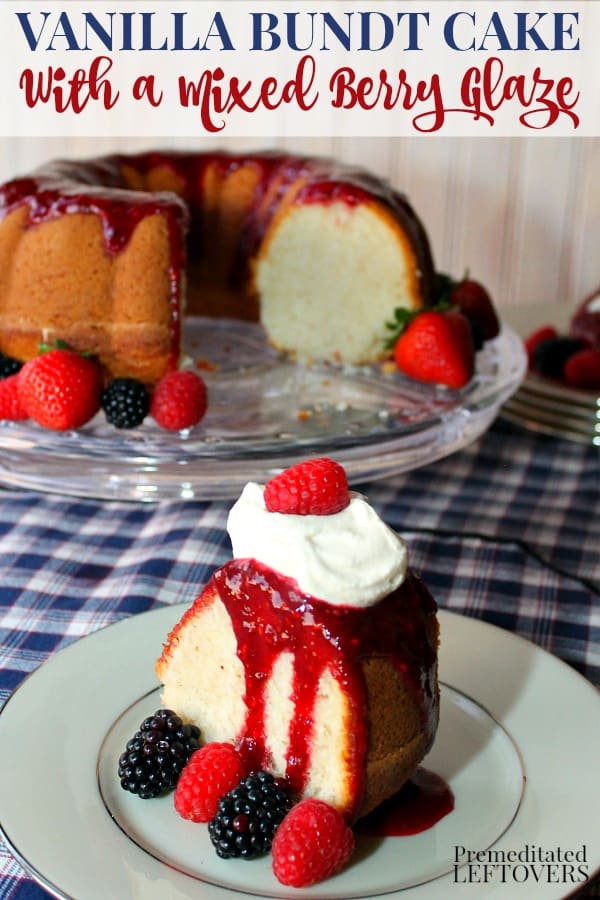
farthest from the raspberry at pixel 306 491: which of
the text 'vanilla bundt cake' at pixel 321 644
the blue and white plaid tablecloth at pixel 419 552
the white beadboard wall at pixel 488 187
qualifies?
the white beadboard wall at pixel 488 187

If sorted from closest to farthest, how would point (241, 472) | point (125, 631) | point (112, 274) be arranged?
point (125, 631) → point (241, 472) → point (112, 274)

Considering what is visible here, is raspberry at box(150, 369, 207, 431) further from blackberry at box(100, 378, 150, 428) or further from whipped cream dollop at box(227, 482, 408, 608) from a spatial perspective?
whipped cream dollop at box(227, 482, 408, 608)

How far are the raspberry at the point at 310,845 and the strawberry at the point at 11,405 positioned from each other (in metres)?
0.97

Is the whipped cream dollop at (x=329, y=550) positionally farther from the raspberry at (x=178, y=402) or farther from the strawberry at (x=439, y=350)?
the strawberry at (x=439, y=350)

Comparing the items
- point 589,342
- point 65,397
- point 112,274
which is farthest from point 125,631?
point 589,342

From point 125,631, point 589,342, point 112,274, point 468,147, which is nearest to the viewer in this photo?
point 125,631

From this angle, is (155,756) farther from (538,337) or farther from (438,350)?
(538,337)

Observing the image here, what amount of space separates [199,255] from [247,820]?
1.76 m

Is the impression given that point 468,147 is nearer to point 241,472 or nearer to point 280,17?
point 280,17

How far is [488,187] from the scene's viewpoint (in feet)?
10.1

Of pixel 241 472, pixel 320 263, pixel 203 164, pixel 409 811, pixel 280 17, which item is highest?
pixel 280 17

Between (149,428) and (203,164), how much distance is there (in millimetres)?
913

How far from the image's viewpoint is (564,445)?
2.21m

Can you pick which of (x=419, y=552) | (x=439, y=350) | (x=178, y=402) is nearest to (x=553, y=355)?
(x=439, y=350)
